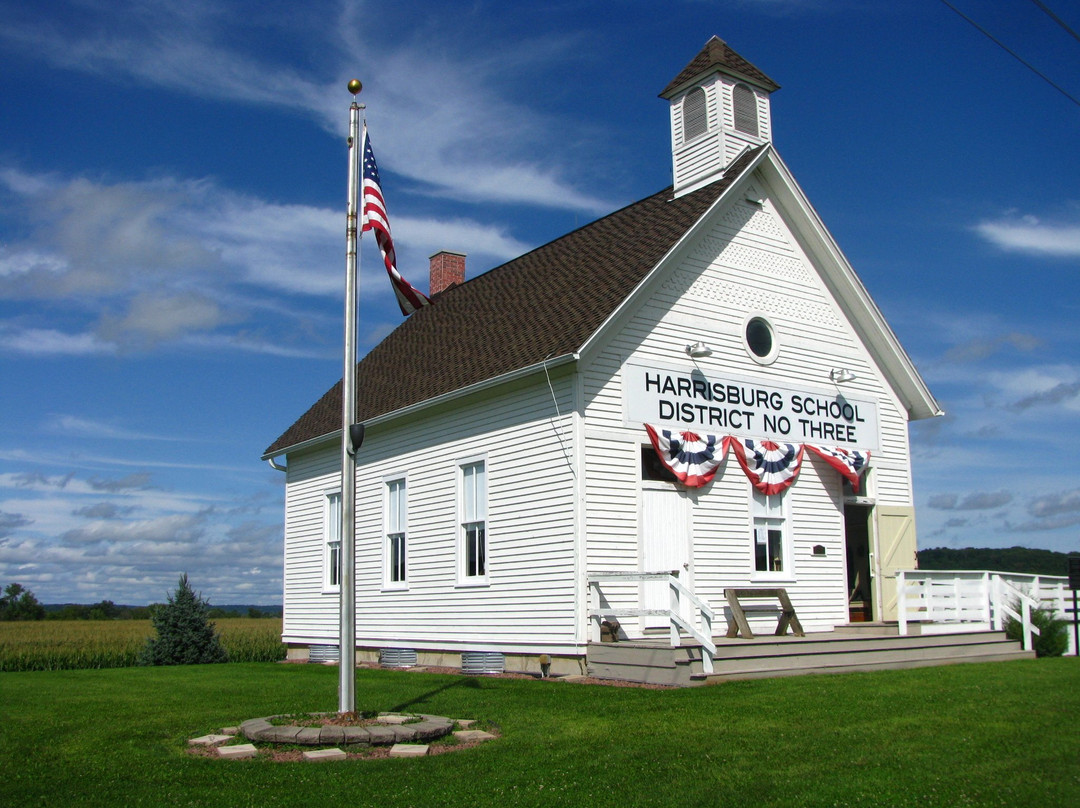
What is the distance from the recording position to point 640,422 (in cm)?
1564

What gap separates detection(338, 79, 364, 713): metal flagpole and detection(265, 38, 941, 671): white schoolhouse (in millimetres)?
4882

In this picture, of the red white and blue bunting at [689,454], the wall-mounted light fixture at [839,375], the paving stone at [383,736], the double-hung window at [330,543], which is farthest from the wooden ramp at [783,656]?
the double-hung window at [330,543]

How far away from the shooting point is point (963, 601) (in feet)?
56.5

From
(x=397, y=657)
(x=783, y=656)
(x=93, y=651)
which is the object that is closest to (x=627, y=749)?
(x=783, y=656)

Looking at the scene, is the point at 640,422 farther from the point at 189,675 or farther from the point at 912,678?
the point at 189,675

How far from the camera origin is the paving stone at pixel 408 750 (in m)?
8.04

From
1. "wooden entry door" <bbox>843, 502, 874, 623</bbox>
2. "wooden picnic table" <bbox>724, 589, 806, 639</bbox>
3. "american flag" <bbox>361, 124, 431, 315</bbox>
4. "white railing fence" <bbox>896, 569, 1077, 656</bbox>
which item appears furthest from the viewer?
"wooden entry door" <bbox>843, 502, 874, 623</bbox>

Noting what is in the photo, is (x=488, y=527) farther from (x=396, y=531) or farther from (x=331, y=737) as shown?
(x=331, y=737)

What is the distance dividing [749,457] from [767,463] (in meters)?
0.39

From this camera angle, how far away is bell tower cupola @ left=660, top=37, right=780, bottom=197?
18453 millimetres

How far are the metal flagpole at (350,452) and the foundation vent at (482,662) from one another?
681cm

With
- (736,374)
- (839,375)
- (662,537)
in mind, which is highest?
(839,375)

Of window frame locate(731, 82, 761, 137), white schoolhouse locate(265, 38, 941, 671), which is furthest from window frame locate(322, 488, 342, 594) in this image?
window frame locate(731, 82, 761, 137)

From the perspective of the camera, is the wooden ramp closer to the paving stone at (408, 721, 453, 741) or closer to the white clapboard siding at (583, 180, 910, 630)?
the white clapboard siding at (583, 180, 910, 630)
